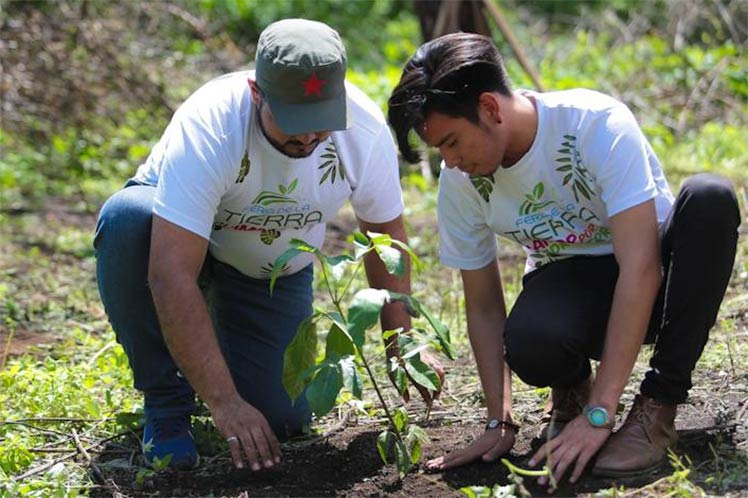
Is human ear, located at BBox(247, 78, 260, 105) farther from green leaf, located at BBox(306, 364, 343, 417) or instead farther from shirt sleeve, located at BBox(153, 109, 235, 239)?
green leaf, located at BBox(306, 364, 343, 417)

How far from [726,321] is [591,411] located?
1.35 m

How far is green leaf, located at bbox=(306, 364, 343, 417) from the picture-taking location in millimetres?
2564

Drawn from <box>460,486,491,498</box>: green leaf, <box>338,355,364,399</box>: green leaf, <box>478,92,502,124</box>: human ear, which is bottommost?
<box>460,486,491,498</box>: green leaf

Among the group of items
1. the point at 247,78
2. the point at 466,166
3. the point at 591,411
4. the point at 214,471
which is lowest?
the point at 214,471

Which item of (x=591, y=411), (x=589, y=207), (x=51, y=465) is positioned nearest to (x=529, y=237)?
(x=589, y=207)

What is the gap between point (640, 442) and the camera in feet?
8.43

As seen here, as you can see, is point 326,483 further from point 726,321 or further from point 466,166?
point 726,321

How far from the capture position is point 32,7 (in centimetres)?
716

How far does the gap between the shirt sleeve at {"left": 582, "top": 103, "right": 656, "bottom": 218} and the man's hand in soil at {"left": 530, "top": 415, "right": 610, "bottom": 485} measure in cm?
47

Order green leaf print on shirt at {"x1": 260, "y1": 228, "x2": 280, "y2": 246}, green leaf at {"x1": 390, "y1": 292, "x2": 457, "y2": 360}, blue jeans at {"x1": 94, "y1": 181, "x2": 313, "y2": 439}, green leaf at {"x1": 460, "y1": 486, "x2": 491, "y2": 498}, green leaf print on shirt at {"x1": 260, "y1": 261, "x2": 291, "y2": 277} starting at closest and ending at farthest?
green leaf at {"x1": 460, "y1": 486, "x2": 491, "y2": 498}
green leaf at {"x1": 390, "y1": 292, "x2": 457, "y2": 360}
blue jeans at {"x1": 94, "y1": 181, "x2": 313, "y2": 439}
green leaf print on shirt at {"x1": 260, "y1": 228, "x2": 280, "y2": 246}
green leaf print on shirt at {"x1": 260, "y1": 261, "x2": 291, "y2": 277}

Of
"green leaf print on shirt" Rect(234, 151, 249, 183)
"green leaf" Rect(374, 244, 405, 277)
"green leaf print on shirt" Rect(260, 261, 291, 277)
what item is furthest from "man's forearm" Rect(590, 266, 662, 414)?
"green leaf print on shirt" Rect(260, 261, 291, 277)

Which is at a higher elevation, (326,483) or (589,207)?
(589,207)

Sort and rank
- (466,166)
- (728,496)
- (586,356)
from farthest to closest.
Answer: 1. (586,356)
2. (466,166)
3. (728,496)

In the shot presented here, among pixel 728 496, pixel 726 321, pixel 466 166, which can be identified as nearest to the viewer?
pixel 728 496
